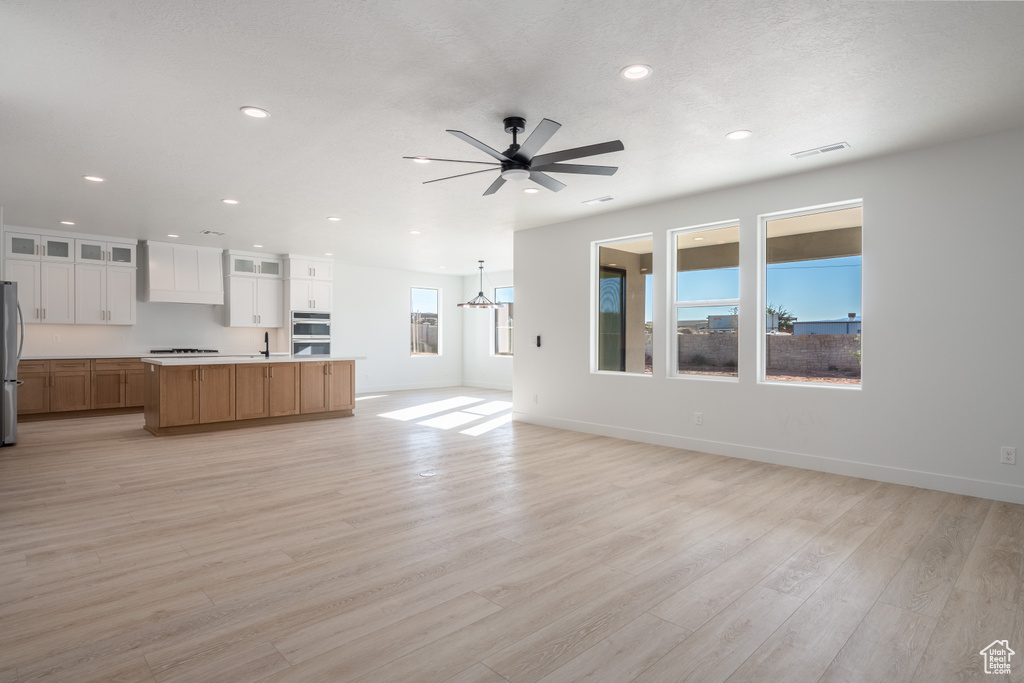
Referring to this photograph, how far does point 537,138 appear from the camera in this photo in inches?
123

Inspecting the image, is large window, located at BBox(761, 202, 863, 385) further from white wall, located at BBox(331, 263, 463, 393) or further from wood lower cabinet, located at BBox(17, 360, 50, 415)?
wood lower cabinet, located at BBox(17, 360, 50, 415)

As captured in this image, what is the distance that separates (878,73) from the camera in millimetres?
2953

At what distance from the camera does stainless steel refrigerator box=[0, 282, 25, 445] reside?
17.9ft

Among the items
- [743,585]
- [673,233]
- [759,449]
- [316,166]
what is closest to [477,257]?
[673,233]

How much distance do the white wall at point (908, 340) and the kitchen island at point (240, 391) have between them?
4.43 meters

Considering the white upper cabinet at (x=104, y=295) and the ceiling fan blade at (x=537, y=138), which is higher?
the ceiling fan blade at (x=537, y=138)

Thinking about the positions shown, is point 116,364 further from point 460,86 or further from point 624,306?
point 460,86

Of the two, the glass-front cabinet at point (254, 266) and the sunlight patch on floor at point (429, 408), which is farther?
the glass-front cabinet at point (254, 266)

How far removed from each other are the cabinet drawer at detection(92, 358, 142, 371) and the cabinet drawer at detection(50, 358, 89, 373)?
111 millimetres

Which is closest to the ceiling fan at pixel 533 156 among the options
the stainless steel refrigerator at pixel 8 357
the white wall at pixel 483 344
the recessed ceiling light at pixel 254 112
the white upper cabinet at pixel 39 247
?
the recessed ceiling light at pixel 254 112

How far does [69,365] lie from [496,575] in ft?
25.3

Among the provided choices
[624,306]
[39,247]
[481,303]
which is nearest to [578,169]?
[624,306]

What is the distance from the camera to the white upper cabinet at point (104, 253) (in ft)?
24.9

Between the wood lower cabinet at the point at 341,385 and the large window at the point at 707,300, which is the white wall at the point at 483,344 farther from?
the large window at the point at 707,300
